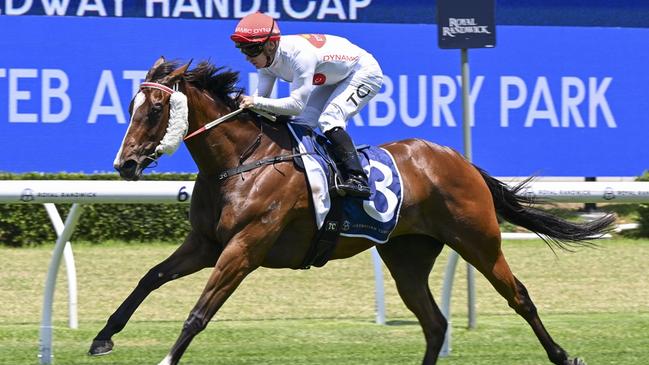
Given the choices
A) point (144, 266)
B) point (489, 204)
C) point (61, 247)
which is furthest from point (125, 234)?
point (489, 204)

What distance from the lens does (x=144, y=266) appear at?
10016 millimetres

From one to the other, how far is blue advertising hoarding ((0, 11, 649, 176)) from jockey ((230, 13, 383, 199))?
553 cm

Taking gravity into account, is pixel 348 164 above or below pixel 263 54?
below

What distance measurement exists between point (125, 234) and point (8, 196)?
186 inches

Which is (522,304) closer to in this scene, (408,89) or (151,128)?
(151,128)

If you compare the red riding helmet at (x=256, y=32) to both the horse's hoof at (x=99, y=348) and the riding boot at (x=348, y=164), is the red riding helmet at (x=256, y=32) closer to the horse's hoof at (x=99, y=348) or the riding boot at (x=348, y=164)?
the riding boot at (x=348, y=164)

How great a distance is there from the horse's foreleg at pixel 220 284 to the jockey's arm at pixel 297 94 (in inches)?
26.5

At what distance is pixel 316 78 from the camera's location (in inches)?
238

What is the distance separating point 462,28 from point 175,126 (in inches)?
100

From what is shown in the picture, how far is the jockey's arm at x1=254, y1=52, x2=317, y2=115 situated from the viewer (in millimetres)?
5754

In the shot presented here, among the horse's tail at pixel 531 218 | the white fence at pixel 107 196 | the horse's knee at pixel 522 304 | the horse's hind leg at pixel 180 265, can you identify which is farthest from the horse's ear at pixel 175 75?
the horse's knee at pixel 522 304

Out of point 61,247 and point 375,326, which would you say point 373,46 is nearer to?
point 375,326

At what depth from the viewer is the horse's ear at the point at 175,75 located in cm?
565

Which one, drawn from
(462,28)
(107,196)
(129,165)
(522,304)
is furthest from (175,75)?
(462,28)
